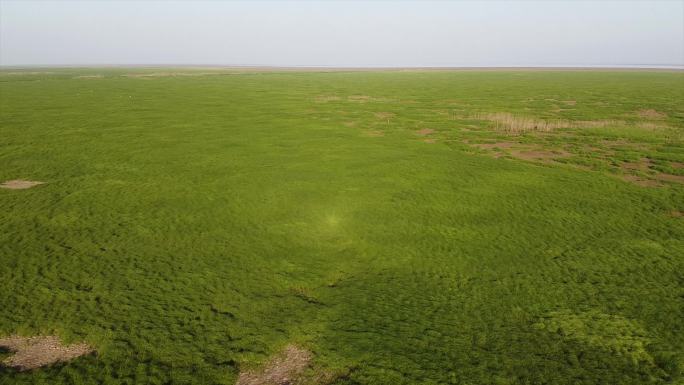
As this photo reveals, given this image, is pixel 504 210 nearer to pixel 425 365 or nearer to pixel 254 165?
pixel 425 365

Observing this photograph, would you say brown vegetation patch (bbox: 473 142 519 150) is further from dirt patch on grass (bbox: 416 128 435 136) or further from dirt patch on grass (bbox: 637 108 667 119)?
dirt patch on grass (bbox: 637 108 667 119)

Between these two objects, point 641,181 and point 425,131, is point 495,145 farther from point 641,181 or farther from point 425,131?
point 641,181

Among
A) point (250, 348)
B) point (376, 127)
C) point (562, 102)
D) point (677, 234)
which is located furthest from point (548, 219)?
point (562, 102)

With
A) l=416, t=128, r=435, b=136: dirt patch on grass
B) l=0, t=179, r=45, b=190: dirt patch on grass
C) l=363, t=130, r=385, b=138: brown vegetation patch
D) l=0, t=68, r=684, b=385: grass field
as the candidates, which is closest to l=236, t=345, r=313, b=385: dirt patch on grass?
l=0, t=68, r=684, b=385: grass field

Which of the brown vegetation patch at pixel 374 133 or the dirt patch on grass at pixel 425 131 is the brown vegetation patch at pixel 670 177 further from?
the brown vegetation patch at pixel 374 133

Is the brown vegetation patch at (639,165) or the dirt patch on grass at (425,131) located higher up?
the dirt patch on grass at (425,131)

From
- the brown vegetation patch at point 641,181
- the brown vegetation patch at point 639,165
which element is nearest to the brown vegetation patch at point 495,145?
the brown vegetation patch at point 639,165
